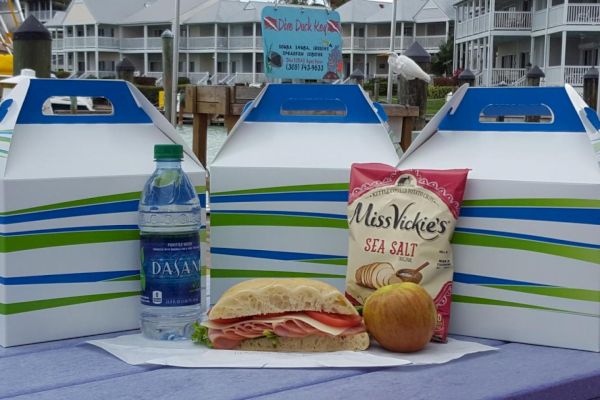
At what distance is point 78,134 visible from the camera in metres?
1.75

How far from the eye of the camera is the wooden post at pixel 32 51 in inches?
223

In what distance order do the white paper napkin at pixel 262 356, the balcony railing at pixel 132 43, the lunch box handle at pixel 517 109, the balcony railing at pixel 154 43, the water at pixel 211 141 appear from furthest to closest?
the balcony railing at pixel 132 43, the balcony railing at pixel 154 43, the water at pixel 211 141, the lunch box handle at pixel 517 109, the white paper napkin at pixel 262 356

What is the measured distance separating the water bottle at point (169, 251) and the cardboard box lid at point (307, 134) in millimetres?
189

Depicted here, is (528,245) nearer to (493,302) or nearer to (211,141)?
(493,302)

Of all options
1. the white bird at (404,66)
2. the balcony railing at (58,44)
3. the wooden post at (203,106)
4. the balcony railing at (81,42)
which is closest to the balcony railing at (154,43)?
the balcony railing at (81,42)

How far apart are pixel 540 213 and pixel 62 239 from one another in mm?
952

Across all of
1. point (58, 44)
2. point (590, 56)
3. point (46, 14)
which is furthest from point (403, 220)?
point (46, 14)

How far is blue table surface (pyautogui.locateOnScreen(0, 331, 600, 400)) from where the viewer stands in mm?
1277

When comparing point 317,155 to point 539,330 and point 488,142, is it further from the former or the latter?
point 539,330

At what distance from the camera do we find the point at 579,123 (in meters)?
1.73

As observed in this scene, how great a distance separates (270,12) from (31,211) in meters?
2.28

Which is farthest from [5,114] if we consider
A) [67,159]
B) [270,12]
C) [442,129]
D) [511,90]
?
[270,12]

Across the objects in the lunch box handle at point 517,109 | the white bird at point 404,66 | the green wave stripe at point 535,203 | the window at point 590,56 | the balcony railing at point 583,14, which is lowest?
the green wave stripe at point 535,203

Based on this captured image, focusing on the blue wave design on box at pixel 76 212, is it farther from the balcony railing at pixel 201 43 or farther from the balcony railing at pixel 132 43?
the balcony railing at pixel 132 43
